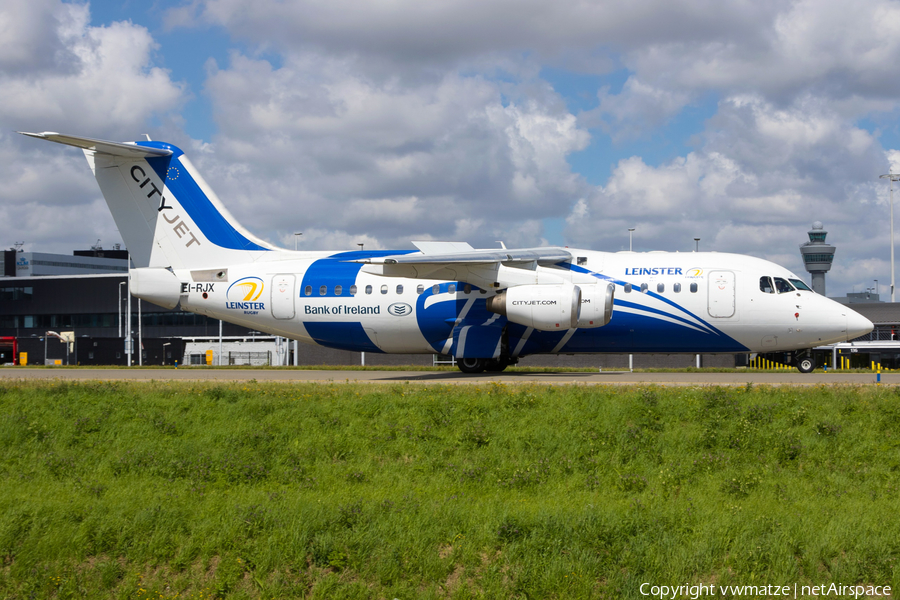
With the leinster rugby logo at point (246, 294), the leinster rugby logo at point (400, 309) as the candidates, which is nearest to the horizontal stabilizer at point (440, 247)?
the leinster rugby logo at point (400, 309)

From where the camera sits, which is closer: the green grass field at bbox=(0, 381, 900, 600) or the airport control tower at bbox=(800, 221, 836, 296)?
the green grass field at bbox=(0, 381, 900, 600)

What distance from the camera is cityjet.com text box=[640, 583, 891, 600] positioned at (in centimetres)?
1080

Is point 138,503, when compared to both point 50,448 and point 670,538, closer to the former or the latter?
point 50,448

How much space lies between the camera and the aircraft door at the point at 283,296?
30344 mm

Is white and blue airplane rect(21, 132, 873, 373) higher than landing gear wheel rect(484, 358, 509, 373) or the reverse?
higher

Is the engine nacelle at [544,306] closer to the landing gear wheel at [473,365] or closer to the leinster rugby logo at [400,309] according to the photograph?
the landing gear wheel at [473,365]

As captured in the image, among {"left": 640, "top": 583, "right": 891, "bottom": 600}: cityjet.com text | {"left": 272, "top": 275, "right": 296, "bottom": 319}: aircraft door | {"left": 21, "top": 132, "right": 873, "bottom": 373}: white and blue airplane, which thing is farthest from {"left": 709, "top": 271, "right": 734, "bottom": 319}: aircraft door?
{"left": 640, "top": 583, "right": 891, "bottom": 600}: cityjet.com text

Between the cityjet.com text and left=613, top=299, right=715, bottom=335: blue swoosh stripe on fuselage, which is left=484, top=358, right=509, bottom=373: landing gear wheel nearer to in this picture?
left=613, top=299, right=715, bottom=335: blue swoosh stripe on fuselage

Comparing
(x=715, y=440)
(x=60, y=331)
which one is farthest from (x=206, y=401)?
(x=60, y=331)

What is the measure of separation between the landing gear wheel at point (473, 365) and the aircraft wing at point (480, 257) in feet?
13.7

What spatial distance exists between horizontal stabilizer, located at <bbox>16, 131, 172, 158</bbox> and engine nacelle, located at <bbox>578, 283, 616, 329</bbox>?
17.3m

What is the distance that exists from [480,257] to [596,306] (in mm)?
4249

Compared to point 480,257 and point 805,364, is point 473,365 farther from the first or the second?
point 805,364

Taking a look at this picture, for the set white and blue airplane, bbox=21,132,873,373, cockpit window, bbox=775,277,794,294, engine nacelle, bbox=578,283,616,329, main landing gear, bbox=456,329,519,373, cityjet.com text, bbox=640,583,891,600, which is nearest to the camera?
cityjet.com text, bbox=640,583,891,600
